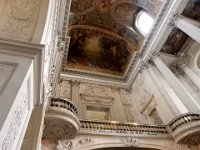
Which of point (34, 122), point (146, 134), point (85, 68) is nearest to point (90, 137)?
point (146, 134)

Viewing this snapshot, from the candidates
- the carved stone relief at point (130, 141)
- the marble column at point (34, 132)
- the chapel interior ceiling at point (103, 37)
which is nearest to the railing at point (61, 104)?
the marble column at point (34, 132)

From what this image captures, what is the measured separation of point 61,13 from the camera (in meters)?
9.08

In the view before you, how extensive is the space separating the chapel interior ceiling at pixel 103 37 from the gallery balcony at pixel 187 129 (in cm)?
608

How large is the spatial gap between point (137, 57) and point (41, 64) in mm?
10318

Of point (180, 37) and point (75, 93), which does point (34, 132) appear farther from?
point (180, 37)

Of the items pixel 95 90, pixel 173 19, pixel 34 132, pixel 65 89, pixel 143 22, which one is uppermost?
pixel 143 22

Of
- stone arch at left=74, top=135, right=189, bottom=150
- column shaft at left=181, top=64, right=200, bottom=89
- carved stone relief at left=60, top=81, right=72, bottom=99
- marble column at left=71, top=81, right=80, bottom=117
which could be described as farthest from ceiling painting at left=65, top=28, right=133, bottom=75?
stone arch at left=74, top=135, right=189, bottom=150

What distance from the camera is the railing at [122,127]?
7938 mm

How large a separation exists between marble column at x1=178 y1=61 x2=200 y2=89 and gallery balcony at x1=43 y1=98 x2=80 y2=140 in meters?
6.95

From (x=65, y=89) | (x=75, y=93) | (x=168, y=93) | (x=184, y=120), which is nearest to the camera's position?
(x=184, y=120)

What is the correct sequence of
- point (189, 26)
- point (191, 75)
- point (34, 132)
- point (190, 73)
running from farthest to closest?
point (190, 73) → point (191, 75) → point (189, 26) → point (34, 132)

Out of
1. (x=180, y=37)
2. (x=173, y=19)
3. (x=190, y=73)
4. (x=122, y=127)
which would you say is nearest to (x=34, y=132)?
(x=122, y=127)

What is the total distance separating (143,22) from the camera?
44.5 ft

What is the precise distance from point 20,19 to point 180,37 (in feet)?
34.5
